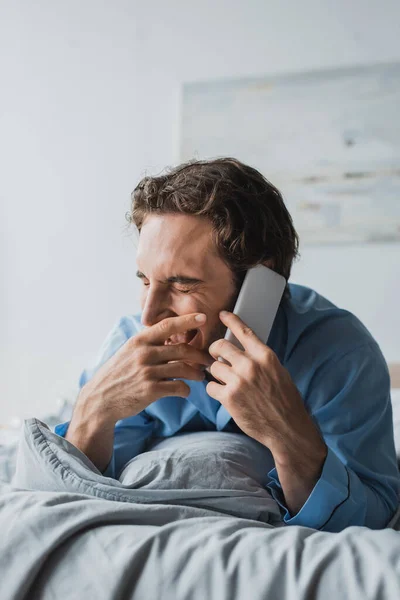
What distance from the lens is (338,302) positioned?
2754mm

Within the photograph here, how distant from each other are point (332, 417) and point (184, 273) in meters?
0.38

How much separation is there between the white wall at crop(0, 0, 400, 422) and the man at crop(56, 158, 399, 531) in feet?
4.73

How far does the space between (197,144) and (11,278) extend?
1137mm

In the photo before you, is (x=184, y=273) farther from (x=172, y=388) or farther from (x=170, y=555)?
(x=170, y=555)

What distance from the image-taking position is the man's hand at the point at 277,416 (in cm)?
109

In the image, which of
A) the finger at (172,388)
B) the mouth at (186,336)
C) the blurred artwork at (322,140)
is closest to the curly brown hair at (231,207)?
the mouth at (186,336)

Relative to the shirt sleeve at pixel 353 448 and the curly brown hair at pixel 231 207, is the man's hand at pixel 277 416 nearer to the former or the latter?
the shirt sleeve at pixel 353 448

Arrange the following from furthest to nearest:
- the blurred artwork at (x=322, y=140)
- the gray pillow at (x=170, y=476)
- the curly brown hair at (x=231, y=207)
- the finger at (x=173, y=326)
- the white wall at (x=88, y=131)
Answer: the white wall at (x=88, y=131) < the blurred artwork at (x=322, y=140) < the curly brown hair at (x=231, y=207) < the finger at (x=173, y=326) < the gray pillow at (x=170, y=476)

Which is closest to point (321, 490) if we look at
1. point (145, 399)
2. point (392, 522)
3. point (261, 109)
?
point (392, 522)

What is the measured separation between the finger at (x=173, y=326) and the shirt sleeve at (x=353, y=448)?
0.85 feet

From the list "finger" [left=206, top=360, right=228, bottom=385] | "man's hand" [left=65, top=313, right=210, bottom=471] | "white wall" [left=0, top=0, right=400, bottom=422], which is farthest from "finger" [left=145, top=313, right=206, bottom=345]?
"white wall" [left=0, top=0, right=400, bottom=422]

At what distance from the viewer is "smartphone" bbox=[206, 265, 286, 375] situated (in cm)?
129

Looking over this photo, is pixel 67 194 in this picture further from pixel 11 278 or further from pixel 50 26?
pixel 50 26

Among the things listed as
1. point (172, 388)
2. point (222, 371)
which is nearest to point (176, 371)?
point (172, 388)
